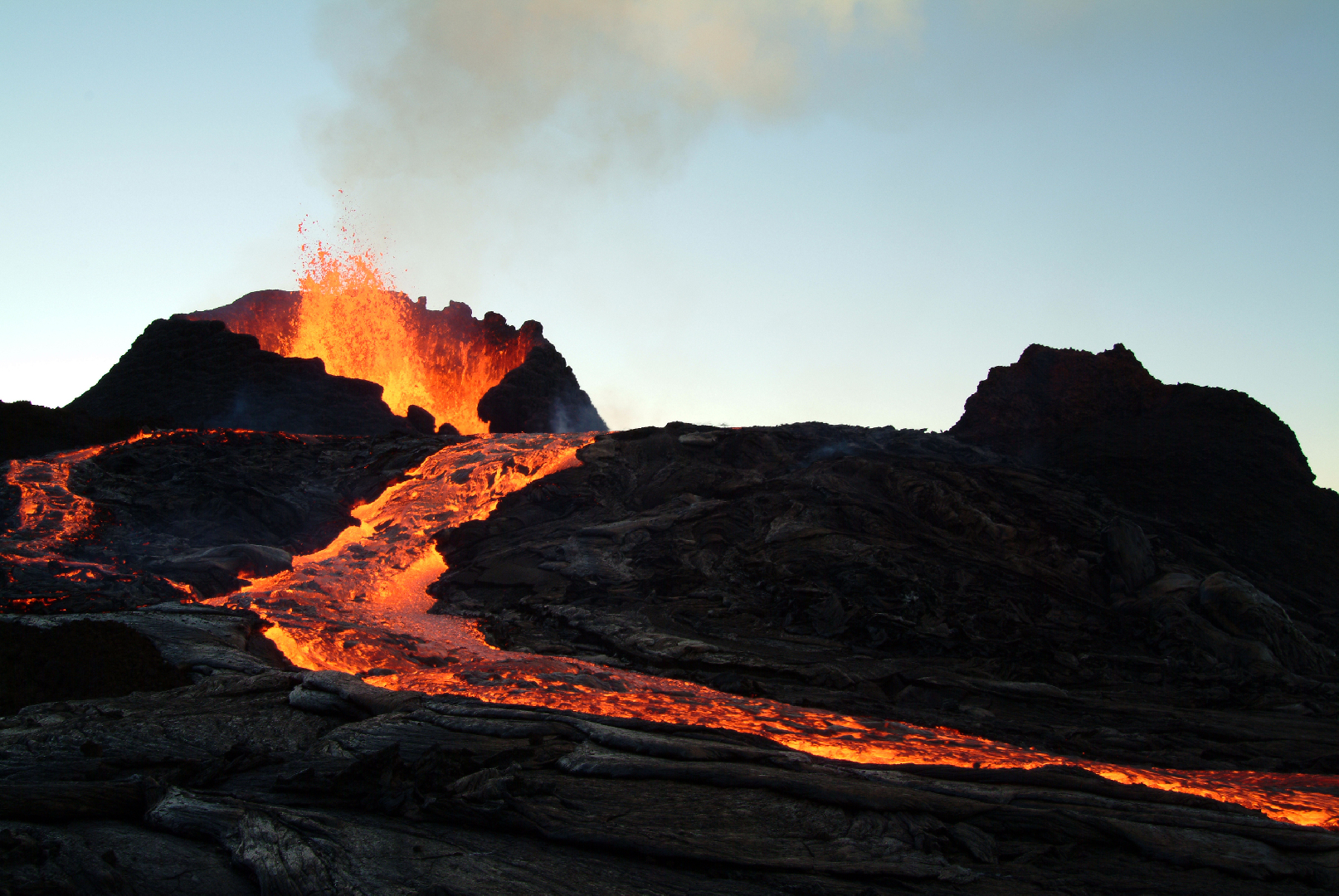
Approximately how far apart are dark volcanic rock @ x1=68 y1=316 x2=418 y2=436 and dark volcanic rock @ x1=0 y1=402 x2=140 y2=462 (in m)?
10.1

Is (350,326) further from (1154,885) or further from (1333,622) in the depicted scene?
(1154,885)

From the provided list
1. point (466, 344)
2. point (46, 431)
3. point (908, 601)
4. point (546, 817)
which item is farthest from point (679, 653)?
point (466, 344)

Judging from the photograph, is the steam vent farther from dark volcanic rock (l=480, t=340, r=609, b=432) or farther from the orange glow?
dark volcanic rock (l=480, t=340, r=609, b=432)

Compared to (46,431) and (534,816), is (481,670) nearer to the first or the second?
(534,816)

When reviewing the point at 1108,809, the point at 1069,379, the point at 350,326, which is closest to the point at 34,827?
the point at 1108,809

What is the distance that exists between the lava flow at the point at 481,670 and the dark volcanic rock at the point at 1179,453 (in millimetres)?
20106

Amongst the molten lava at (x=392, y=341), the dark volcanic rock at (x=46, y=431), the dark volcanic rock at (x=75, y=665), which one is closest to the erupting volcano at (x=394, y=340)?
the molten lava at (x=392, y=341)

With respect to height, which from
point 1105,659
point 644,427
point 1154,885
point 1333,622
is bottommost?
point 1154,885

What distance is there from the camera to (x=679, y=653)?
21.3 metres

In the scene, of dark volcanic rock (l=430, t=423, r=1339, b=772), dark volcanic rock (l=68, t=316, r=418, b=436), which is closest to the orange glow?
dark volcanic rock (l=430, t=423, r=1339, b=772)

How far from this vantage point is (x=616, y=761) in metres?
11.1

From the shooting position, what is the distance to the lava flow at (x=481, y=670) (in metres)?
14.2

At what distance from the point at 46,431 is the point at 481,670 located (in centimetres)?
3142

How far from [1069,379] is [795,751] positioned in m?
42.0
